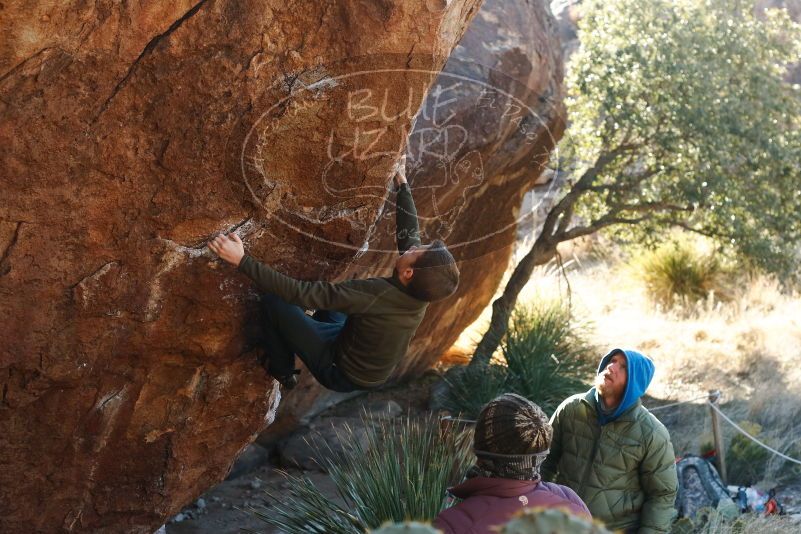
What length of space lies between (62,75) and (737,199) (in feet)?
24.3

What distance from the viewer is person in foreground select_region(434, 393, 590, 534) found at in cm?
321

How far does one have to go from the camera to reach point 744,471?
338 inches

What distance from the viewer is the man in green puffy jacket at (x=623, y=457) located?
4.78 m

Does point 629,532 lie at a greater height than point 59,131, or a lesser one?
lesser

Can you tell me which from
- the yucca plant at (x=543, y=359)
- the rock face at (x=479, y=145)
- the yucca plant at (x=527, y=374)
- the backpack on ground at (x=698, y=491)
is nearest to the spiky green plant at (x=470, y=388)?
the yucca plant at (x=527, y=374)

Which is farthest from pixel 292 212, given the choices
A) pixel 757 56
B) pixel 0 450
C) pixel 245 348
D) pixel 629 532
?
pixel 757 56

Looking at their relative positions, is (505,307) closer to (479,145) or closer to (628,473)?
(479,145)

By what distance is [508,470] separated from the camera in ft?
10.8

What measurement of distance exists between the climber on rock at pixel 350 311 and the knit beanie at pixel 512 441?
114cm

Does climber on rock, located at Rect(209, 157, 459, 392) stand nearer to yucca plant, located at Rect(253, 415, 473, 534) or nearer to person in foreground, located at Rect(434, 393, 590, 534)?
yucca plant, located at Rect(253, 415, 473, 534)

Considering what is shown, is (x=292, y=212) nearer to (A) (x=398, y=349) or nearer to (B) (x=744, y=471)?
(A) (x=398, y=349)

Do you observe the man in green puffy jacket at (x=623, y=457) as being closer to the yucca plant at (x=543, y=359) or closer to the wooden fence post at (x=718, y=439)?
the wooden fence post at (x=718, y=439)

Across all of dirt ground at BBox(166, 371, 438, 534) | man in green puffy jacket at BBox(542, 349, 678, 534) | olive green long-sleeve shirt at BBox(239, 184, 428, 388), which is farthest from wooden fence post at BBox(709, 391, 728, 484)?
olive green long-sleeve shirt at BBox(239, 184, 428, 388)

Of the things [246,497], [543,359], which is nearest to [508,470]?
[246,497]
